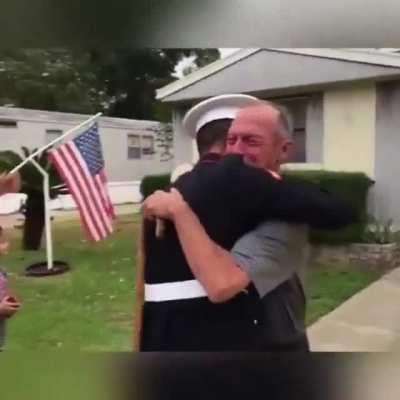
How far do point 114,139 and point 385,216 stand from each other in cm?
70

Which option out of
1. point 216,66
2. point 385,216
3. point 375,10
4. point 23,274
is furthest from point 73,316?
point 375,10

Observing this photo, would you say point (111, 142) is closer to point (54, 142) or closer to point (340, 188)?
point (54, 142)


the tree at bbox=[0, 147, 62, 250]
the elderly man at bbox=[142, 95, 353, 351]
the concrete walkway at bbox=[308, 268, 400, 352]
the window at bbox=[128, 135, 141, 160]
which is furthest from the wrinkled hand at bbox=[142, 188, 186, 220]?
the concrete walkway at bbox=[308, 268, 400, 352]

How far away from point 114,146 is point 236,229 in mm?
364

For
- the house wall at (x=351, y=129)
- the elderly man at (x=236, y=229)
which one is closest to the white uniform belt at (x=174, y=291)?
the elderly man at (x=236, y=229)

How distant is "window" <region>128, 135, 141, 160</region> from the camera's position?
4.24 feet

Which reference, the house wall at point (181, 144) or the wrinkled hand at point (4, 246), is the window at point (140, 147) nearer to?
the house wall at point (181, 144)

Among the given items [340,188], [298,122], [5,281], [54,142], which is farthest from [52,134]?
[340,188]

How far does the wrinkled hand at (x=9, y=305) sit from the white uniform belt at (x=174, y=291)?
1.05 feet

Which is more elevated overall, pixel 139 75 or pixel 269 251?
pixel 139 75

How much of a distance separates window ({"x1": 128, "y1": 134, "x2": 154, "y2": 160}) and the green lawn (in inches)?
6.1

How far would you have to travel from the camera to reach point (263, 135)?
1286 mm

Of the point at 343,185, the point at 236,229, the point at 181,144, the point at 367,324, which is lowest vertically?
the point at 367,324

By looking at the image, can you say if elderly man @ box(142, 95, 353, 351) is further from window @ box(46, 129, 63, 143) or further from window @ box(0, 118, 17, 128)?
window @ box(0, 118, 17, 128)
